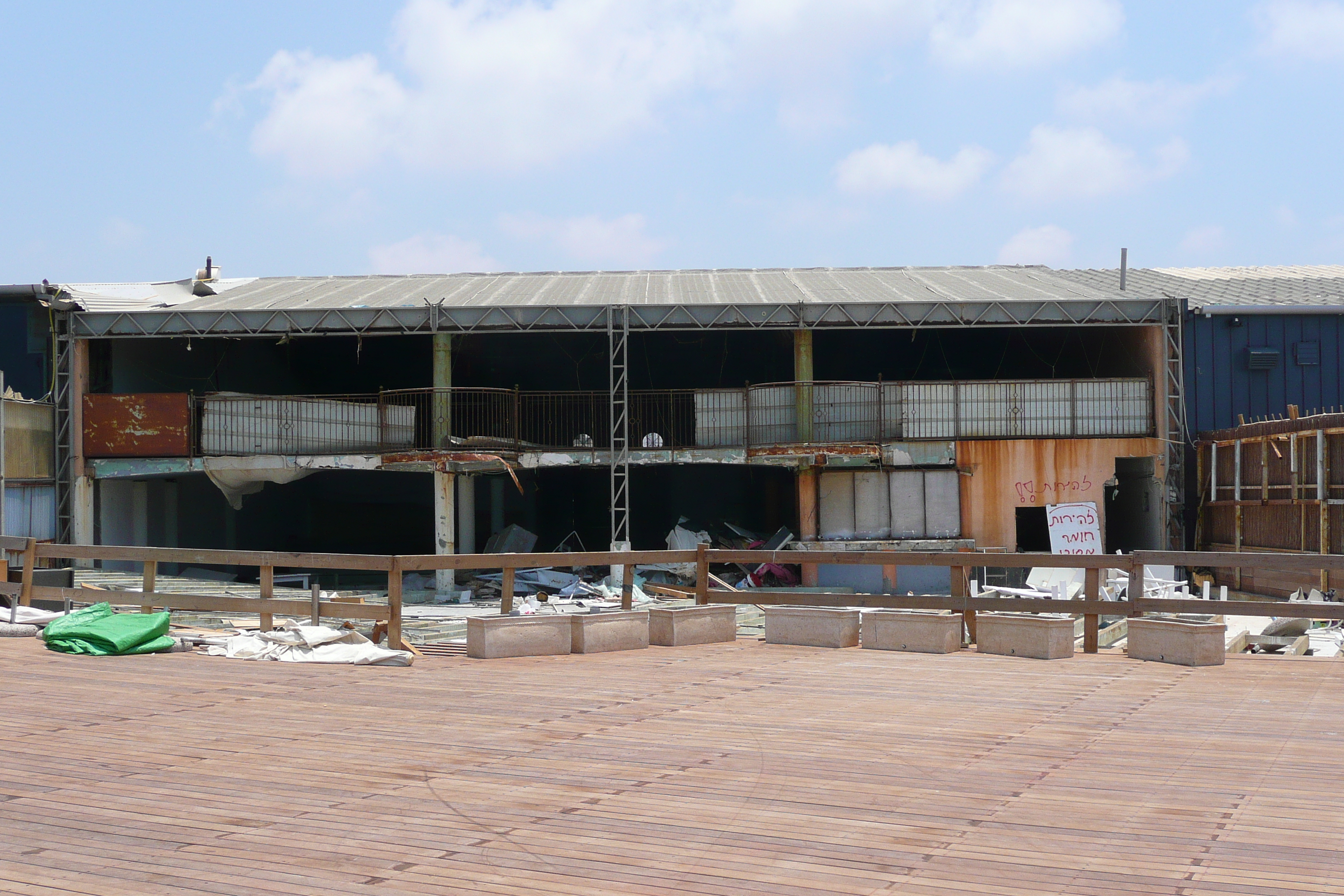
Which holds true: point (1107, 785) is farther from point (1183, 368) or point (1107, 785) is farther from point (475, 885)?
point (1183, 368)

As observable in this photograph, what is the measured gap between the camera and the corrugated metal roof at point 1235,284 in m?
27.1

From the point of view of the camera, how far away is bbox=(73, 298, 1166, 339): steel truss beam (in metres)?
24.9

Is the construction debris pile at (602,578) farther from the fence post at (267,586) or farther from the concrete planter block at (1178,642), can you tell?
the concrete planter block at (1178,642)

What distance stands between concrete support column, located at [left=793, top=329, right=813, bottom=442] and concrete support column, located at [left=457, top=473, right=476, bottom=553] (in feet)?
25.2

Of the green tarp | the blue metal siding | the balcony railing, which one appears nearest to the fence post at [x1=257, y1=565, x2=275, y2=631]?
the green tarp

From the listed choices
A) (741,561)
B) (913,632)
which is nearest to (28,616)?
(741,561)

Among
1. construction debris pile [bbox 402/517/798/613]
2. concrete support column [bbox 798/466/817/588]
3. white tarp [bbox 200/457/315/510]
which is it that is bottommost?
construction debris pile [bbox 402/517/798/613]

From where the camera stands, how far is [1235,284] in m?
30.5

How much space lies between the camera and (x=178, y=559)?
43.4 ft

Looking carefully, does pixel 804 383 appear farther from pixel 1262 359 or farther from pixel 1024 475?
pixel 1262 359

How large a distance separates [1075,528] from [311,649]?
17.4m

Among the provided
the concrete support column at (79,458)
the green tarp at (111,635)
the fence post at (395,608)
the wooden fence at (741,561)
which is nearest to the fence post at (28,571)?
the wooden fence at (741,561)

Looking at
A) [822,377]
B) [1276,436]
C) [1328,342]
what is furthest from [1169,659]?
[822,377]

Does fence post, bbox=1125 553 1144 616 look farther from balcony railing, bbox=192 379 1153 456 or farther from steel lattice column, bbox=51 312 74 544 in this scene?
steel lattice column, bbox=51 312 74 544
